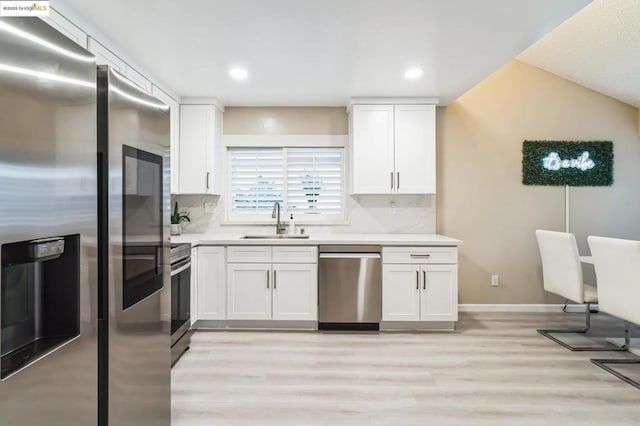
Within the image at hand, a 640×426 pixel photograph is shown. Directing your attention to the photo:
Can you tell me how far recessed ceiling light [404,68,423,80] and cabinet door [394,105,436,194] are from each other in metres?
0.59

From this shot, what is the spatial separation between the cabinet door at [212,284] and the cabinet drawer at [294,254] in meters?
0.55

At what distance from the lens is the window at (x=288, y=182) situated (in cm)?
420

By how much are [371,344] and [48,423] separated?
2.62 meters

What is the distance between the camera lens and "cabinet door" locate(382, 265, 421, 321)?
3484mm

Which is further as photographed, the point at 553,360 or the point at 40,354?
the point at 553,360

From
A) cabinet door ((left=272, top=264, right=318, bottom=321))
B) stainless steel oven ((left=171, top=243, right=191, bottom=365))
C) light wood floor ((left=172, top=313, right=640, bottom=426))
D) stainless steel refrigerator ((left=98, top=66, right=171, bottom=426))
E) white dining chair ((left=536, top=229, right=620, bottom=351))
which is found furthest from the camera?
cabinet door ((left=272, top=264, right=318, bottom=321))

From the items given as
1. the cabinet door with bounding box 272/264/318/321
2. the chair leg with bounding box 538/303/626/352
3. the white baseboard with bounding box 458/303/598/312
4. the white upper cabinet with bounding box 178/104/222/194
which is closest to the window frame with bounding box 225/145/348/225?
the white upper cabinet with bounding box 178/104/222/194

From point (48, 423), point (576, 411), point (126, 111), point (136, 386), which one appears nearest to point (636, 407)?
point (576, 411)

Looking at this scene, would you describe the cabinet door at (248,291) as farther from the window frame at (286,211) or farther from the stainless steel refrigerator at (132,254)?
the stainless steel refrigerator at (132,254)

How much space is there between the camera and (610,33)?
3.12 m

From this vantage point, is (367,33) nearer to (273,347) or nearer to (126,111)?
(126,111)

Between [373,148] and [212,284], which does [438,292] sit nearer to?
[373,148]

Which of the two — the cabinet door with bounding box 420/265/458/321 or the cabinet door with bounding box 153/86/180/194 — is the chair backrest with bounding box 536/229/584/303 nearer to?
the cabinet door with bounding box 420/265/458/321

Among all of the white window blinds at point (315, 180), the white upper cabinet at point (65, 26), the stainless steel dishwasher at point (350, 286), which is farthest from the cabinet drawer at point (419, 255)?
the white upper cabinet at point (65, 26)
